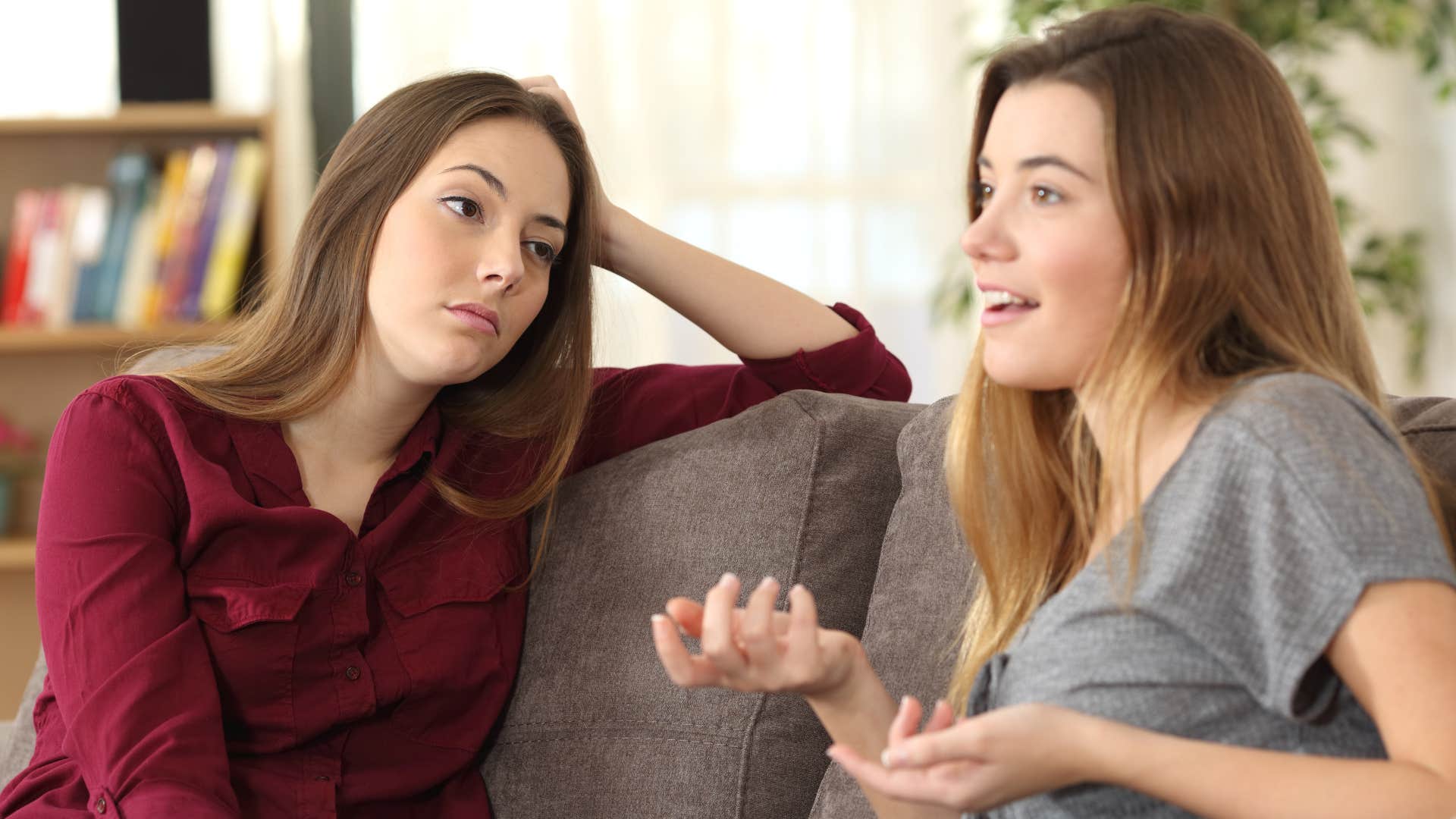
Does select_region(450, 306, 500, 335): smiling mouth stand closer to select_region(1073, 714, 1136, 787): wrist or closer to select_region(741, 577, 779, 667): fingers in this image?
select_region(741, 577, 779, 667): fingers

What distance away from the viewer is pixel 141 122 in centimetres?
312

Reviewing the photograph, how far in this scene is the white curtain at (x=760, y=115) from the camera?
3494mm

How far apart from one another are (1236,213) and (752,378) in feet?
2.69

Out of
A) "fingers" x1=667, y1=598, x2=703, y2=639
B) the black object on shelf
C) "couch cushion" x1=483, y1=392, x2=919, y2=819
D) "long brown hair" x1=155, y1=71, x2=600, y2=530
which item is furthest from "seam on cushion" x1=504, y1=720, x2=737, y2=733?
the black object on shelf

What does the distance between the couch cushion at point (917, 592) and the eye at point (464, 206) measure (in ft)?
1.73

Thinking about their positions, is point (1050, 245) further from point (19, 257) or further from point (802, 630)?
point (19, 257)

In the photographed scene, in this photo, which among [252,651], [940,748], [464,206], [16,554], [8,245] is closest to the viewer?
[940,748]

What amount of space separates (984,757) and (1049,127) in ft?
1.58

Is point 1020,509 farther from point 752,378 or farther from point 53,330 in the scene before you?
point 53,330

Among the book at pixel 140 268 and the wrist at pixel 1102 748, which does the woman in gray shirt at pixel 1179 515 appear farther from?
the book at pixel 140 268

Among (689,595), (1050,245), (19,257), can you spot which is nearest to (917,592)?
(689,595)

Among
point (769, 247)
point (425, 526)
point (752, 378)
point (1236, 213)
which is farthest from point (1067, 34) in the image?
point (769, 247)

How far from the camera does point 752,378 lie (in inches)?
68.2

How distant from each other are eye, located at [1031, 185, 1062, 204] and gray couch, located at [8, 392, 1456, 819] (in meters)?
0.43
